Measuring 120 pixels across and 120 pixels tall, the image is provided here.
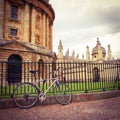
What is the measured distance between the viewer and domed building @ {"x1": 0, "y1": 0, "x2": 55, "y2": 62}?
2291 centimetres

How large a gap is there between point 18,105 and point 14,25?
20.8m

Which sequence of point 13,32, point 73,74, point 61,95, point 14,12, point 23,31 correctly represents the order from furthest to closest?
point 23,31 → point 14,12 → point 13,32 → point 73,74 → point 61,95

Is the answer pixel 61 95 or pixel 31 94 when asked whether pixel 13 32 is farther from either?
pixel 61 95

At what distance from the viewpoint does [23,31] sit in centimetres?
2573

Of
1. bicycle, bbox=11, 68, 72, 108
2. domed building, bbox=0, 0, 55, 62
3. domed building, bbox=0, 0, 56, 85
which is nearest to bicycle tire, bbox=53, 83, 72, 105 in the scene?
bicycle, bbox=11, 68, 72, 108

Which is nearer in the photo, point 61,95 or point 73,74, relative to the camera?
point 61,95

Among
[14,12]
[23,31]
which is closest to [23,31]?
[23,31]

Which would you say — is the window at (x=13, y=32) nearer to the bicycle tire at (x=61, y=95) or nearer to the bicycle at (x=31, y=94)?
the bicycle at (x=31, y=94)

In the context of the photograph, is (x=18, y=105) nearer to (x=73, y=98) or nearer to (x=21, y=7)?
(x=73, y=98)

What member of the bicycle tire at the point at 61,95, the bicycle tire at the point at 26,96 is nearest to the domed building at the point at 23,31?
the bicycle tire at the point at 61,95

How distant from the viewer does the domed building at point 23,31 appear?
2291cm

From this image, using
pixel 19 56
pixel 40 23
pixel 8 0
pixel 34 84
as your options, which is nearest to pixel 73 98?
pixel 34 84

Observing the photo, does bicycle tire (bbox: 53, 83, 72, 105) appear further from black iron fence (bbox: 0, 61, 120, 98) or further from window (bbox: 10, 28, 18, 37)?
window (bbox: 10, 28, 18, 37)

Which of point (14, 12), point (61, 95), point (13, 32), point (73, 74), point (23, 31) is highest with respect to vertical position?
point (14, 12)
